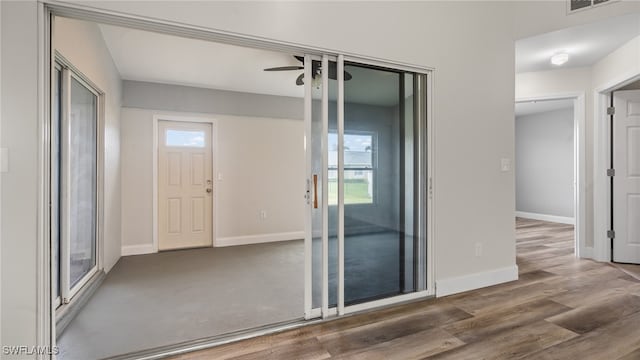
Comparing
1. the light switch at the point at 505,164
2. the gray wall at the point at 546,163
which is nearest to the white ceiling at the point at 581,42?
the light switch at the point at 505,164

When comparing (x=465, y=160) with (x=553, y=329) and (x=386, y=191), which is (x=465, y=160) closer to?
(x=386, y=191)

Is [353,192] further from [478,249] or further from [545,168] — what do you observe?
[545,168]

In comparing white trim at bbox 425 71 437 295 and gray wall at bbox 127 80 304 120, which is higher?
gray wall at bbox 127 80 304 120

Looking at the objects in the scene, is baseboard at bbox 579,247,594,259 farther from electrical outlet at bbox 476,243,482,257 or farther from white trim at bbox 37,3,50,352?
white trim at bbox 37,3,50,352

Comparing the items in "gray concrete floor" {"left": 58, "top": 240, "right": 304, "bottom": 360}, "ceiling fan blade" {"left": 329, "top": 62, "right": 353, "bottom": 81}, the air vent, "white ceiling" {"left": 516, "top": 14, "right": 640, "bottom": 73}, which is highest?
the air vent

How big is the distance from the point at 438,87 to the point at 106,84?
3782 mm

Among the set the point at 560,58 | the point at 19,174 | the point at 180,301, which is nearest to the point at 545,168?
the point at 560,58

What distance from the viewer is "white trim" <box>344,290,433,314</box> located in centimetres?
263

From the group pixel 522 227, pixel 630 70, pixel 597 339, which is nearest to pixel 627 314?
pixel 597 339

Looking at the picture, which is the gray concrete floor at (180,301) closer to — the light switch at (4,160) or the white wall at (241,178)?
the white wall at (241,178)

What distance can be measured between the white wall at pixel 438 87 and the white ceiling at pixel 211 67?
293 millimetres

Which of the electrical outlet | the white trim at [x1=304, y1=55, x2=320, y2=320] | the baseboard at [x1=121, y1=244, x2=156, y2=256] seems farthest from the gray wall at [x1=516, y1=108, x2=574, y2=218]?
the baseboard at [x1=121, y1=244, x2=156, y2=256]

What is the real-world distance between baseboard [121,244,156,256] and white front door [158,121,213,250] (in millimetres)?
157

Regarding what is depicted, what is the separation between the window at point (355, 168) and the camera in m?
2.57
